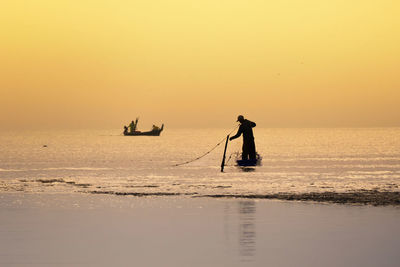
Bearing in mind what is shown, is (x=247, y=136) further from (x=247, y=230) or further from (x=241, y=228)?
(x=247, y=230)

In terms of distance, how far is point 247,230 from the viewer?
52.5 ft

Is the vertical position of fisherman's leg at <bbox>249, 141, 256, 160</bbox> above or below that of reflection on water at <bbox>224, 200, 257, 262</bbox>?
above

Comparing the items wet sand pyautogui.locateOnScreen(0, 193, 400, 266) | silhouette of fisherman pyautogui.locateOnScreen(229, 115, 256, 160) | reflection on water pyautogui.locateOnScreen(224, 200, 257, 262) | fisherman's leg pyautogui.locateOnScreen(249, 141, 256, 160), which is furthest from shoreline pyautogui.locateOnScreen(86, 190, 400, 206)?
fisherman's leg pyautogui.locateOnScreen(249, 141, 256, 160)

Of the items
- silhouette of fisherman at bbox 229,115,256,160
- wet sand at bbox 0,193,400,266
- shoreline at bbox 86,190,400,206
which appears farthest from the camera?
silhouette of fisherman at bbox 229,115,256,160

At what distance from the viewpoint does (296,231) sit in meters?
15.8

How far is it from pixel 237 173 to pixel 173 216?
18781 mm

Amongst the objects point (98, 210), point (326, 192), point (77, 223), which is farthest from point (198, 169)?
point (77, 223)

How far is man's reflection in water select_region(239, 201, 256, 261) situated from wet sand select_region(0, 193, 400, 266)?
0.06ft

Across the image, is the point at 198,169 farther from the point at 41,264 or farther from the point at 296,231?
the point at 41,264

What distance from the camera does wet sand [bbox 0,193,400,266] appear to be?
1273 centimetres

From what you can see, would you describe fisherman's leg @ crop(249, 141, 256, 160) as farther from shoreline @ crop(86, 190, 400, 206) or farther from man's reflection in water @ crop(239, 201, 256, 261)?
man's reflection in water @ crop(239, 201, 256, 261)

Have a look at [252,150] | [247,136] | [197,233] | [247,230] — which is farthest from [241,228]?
[252,150]

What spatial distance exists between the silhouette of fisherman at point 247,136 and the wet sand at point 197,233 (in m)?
11.6

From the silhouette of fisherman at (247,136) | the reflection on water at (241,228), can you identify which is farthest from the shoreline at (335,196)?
the silhouette of fisherman at (247,136)
